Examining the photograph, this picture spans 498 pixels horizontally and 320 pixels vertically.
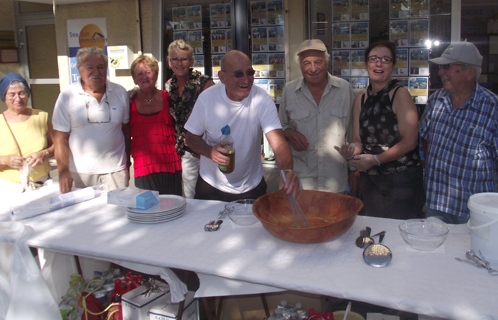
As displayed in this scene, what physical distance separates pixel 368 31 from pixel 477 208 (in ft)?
11.6

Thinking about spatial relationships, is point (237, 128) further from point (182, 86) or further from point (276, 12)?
point (276, 12)

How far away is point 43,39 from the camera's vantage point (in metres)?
7.21

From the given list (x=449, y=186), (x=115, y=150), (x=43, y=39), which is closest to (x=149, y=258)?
(x=115, y=150)

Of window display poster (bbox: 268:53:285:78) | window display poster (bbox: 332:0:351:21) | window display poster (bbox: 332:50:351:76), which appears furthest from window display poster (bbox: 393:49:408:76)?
window display poster (bbox: 268:53:285:78)

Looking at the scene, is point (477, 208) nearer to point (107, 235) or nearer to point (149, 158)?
point (107, 235)

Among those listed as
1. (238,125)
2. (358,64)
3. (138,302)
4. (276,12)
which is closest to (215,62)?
(276,12)

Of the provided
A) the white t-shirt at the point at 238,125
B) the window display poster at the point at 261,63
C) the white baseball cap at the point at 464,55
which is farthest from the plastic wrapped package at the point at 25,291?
the window display poster at the point at 261,63

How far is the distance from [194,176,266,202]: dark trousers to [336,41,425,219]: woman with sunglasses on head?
61 cm

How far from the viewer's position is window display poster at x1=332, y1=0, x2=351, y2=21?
473 cm

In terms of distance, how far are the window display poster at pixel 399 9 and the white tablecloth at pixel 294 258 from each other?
10.4 feet

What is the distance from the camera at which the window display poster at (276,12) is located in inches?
197

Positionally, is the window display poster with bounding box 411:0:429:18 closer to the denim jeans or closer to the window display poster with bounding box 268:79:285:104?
the window display poster with bounding box 268:79:285:104

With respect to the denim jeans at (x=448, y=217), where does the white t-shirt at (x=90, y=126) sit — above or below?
above

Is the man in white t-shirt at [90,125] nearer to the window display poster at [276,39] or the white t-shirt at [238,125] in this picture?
the white t-shirt at [238,125]
